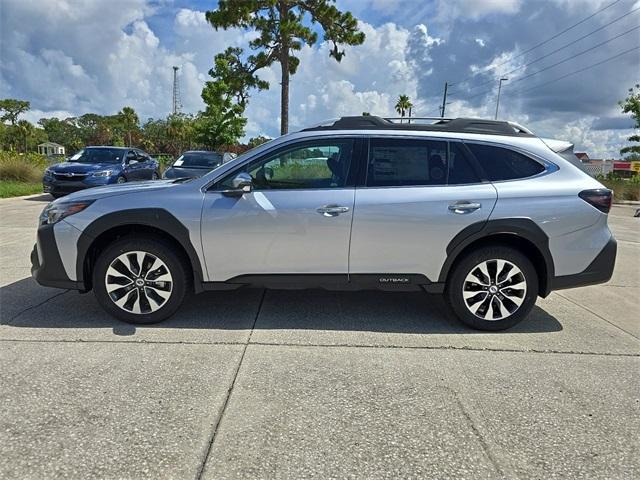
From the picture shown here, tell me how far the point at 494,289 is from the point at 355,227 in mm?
1362

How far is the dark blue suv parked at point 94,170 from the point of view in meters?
11.7

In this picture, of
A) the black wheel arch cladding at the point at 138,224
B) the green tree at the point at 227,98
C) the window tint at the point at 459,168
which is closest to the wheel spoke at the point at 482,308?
the window tint at the point at 459,168

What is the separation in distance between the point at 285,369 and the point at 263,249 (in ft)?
3.48

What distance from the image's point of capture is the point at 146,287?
373 cm

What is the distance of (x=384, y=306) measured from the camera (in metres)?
4.43

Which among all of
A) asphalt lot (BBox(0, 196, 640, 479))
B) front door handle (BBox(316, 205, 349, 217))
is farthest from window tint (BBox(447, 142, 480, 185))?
asphalt lot (BBox(0, 196, 640, 479))

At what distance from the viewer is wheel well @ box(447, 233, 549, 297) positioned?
3771 mm

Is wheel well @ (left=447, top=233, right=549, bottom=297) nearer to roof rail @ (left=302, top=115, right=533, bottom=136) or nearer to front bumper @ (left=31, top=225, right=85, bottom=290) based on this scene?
roof rail @ (left=302, top=115, right=533, bottom=136)

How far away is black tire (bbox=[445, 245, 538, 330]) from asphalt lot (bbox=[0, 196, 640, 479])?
14 centimetres

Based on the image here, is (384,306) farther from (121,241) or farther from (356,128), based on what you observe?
(121,241)

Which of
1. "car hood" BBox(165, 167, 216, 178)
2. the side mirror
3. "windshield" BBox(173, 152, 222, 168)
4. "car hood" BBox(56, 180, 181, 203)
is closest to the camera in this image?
the side mirror

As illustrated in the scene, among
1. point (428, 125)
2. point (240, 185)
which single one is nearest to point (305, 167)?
point (240, 185)

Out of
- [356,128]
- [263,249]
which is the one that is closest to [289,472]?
[263,249]

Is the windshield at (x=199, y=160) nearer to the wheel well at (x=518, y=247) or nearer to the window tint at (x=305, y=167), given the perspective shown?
the window tint at (x=305, y=167)
